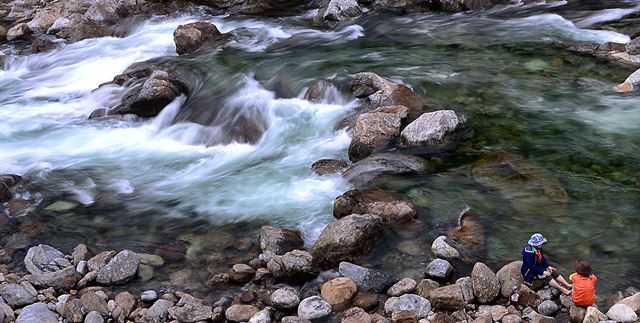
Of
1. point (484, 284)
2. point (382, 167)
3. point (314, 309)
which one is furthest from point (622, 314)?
point (382, 167)

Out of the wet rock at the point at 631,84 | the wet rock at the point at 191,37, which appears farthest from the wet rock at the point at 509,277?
the wet rock at the point at 191,37

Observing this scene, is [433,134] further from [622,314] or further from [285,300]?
[622,314]

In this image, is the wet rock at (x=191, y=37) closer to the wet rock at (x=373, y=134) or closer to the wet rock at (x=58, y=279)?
the wet rock at (x=373, y=134)

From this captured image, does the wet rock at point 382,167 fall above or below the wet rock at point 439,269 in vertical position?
above

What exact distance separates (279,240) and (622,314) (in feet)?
11.8

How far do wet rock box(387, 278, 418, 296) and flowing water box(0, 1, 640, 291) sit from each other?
0.42 metres

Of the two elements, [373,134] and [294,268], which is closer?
[294,268]

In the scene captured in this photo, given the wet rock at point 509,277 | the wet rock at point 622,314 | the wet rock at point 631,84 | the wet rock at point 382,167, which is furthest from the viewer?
the wet rock at point 631,84

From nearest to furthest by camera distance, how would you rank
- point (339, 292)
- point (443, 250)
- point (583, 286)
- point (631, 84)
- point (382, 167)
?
point (583, 286) < point (339, 292) < point (443, 250) < point (382, 167) < point (631, 84)

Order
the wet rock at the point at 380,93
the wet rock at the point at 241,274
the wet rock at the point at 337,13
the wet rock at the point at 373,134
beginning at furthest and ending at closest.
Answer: the wet rock at the point at 337,13 → the wet rock at the point at 380,93 → the wet rock at the point at 373,134 → the wet rock at the point at 241,274

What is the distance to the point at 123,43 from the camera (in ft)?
53.9

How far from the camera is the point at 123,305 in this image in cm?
668

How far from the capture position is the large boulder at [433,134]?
940 centimetres

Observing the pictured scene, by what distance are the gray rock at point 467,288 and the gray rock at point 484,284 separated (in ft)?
0.13
